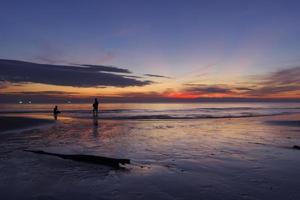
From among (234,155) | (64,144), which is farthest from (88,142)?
(234,155)

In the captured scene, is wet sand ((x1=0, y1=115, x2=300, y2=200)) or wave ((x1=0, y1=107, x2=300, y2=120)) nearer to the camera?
wet sand ((x1=0, y1=115, x2=300, y2=200))

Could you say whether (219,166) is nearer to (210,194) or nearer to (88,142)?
(210,194)

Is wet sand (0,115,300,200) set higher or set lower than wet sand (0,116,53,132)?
lower

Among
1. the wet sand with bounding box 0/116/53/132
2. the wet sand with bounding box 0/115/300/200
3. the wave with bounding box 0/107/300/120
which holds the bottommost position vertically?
the wet sand with bounding box 0/115/300/200

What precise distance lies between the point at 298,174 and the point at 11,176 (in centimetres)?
817

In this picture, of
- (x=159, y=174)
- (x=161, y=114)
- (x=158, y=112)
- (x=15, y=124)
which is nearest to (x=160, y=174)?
(x=159, y=174)

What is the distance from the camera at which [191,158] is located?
12.2 m

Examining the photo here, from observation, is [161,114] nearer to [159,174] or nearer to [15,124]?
[15,124]

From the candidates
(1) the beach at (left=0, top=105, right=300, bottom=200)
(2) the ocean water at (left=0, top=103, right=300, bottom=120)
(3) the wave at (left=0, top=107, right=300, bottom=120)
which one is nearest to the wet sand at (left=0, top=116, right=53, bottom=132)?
(1) the beach at (left=0, top=105, right=300, bottom=200)

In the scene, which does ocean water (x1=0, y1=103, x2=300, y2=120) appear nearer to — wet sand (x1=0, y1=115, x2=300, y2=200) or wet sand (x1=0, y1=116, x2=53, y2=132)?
wet sand (x1=0, y1=116, x2=53, y2=132)

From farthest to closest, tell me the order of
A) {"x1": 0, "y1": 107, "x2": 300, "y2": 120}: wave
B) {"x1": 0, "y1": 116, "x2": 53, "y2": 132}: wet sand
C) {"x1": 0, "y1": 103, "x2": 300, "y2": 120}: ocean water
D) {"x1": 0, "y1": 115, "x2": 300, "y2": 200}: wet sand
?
1. {"x1": 0, "y1": 103, "x2": 300, "y2": 120}: ocean water
2. {"x1": 0, "y1": 107, "x2": 300, "y2": 120}: wave
3. {"x1": 0, "y1": 116, "x2": 53, "y2": 132}: wet sand
4. {"x1": 0, "y1": 115, "x2": 300, "y2": 200}: wet sand

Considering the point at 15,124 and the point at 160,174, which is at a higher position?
the point at 15,124

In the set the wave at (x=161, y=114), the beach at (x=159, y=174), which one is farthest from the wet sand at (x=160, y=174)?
the wave at (x=161, y=114)

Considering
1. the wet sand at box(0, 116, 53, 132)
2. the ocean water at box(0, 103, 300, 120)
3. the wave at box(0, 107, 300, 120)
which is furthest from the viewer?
the ocean water at box(0, 103, 300, 120)
